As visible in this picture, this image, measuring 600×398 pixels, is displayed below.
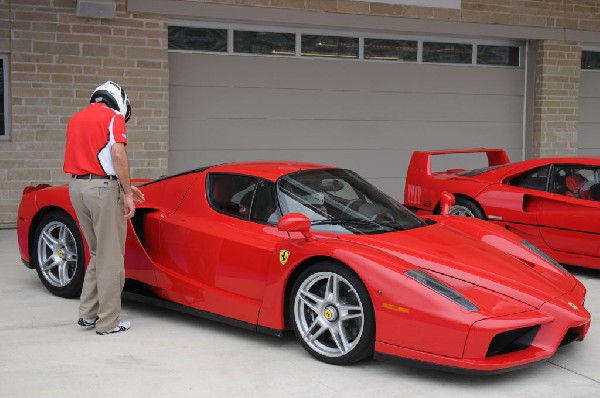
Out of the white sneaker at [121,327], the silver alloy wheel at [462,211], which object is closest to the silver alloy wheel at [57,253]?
the white sneaker at [121,327]

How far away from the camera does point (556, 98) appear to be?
1448 centimetres

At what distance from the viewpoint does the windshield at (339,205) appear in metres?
5.57

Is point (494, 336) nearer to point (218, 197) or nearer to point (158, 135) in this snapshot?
point (218, 197)

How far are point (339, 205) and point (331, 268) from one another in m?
0.82

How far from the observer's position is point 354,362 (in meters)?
4.95

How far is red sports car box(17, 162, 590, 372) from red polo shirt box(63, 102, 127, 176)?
688 millimetres

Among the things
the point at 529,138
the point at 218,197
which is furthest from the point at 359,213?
the point at 529,138

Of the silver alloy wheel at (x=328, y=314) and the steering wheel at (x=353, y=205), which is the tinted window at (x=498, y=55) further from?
the silver alloy wheel at (x=328, y=314)

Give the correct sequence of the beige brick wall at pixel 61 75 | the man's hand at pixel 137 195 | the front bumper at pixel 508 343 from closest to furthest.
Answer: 1. the front bumper at pixel 508 343
2. the man's hand at pixel 137 195
3. the beige brick wall at pixel 61 75

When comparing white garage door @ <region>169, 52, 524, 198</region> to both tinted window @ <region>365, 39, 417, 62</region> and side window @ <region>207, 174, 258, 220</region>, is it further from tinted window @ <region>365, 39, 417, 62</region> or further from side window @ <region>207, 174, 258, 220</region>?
side window @ <region>207, 174, 258, 220</region>

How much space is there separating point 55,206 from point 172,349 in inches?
75.5

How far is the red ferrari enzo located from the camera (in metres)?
7.77

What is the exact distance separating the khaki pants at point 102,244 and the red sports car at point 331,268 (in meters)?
0.37

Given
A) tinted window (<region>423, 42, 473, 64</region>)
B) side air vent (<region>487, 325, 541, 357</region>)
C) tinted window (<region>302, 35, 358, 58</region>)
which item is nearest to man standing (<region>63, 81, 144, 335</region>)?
side air vent (<region>487, 325, 541, 357</region>)
